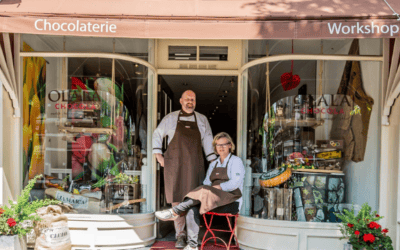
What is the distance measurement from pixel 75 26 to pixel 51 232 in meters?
2.24

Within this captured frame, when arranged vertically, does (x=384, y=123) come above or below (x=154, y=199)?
above

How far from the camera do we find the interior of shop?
183 inches

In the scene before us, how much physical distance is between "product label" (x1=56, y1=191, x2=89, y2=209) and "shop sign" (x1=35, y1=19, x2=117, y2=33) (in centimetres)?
220

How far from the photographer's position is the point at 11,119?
4652mm

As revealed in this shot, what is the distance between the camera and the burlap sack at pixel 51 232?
3.97 meters

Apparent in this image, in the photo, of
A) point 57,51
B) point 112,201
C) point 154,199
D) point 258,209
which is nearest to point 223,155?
point 258,209

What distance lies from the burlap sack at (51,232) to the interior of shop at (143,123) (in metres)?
0.75

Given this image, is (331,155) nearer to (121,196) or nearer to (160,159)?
(160,159)

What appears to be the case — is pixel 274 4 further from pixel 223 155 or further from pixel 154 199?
pixel 154 199

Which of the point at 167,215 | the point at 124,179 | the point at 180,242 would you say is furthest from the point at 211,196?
the point at 124,179

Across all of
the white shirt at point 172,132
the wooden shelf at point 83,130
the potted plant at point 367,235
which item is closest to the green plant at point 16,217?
the wooden shelf at point 83,130

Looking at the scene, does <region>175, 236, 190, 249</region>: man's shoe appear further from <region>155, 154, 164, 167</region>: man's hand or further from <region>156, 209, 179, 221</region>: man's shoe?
<region>155, 154, 164, 167</region>: man's hand

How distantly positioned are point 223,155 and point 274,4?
6.25ft

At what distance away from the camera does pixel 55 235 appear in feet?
13.1
